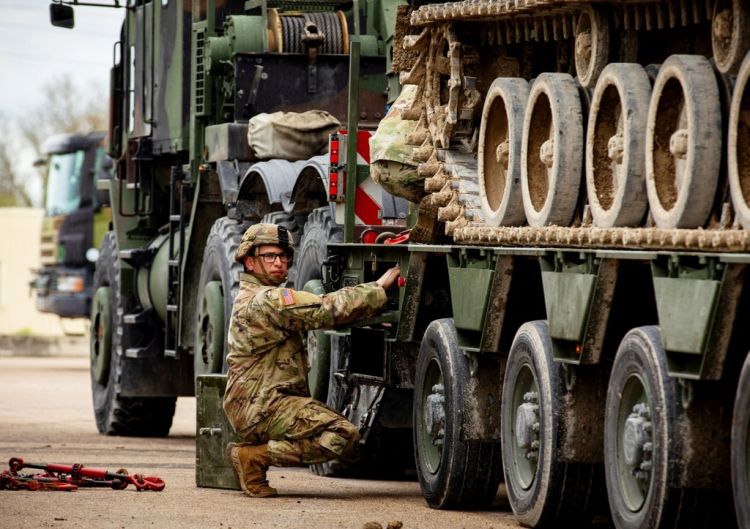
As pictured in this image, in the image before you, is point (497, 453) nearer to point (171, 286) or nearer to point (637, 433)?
point (637, 433)

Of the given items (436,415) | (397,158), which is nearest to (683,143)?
(436,415)

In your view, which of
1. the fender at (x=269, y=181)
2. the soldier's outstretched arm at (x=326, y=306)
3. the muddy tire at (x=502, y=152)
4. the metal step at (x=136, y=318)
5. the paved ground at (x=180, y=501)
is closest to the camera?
the paved ground at (x=180, y=501)

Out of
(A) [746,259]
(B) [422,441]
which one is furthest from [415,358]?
(A) [746,259]

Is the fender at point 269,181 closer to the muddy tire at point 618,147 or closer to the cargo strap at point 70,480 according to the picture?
the cargo strap at point 70,480

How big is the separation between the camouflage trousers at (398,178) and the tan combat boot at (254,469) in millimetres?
1541

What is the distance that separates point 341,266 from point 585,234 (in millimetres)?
3523

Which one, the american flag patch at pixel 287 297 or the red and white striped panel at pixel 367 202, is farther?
the red and white striped panel at pixel 367 202

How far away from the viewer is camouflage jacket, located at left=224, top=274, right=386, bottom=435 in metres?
10.4

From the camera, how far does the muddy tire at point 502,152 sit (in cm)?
941

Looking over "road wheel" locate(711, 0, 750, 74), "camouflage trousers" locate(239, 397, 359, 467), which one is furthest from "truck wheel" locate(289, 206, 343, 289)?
"road wheel" locate(711, 0, 750, 74)

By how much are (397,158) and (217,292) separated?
3250 millimetres

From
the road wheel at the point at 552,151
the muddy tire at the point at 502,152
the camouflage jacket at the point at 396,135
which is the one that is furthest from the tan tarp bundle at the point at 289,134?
the road wheel at the point at 552,151

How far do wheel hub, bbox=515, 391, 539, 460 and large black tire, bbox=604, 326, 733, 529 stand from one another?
0.80 meters

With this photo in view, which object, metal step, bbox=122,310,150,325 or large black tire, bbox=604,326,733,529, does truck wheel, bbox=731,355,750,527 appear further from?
metal step, bbox=122,310,150,325
